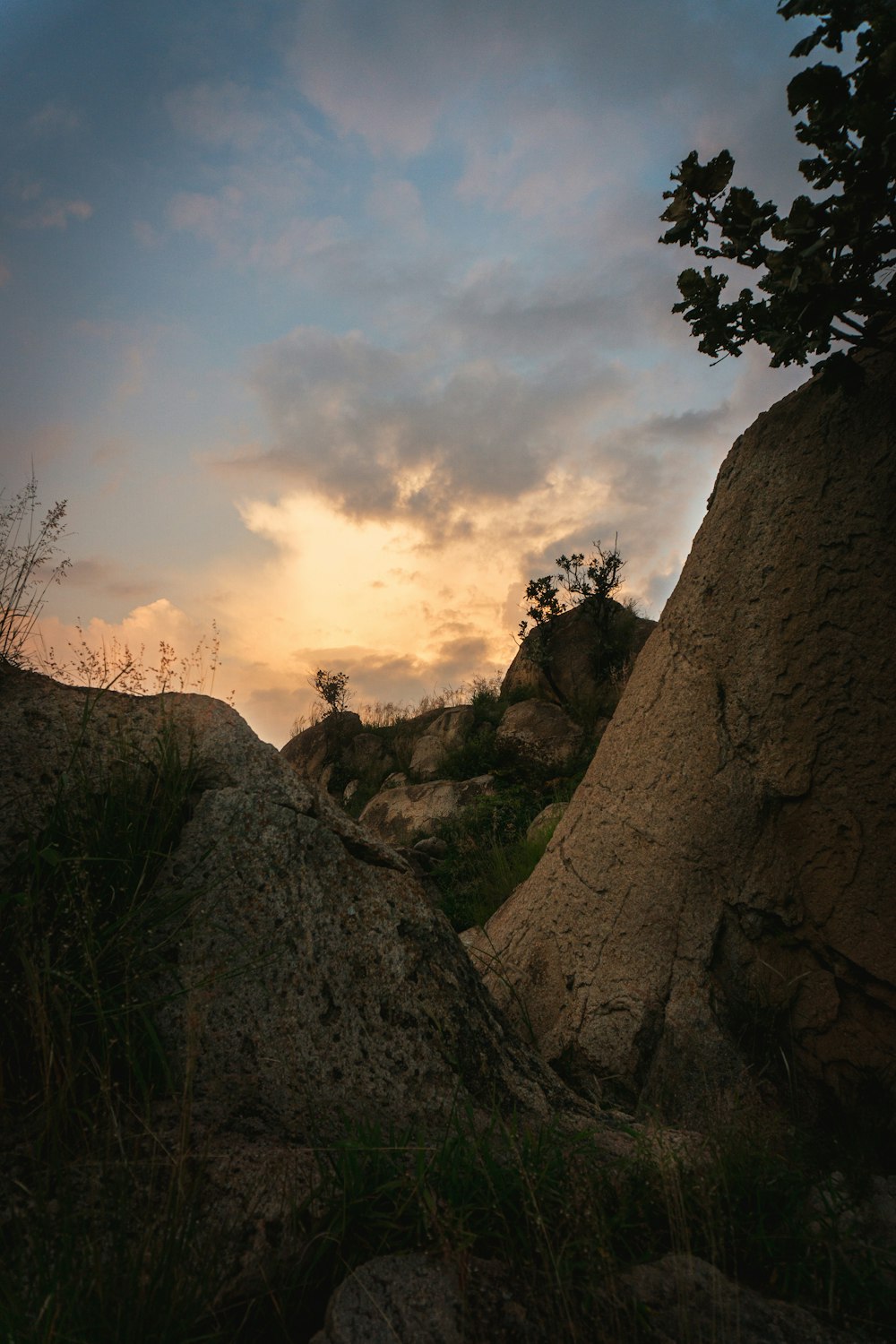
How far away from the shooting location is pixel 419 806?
13.5m

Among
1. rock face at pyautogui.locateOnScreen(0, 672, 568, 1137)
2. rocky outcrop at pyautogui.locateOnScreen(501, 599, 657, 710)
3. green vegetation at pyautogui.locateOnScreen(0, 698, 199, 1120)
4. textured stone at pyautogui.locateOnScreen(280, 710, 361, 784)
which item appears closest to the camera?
green vegetation at pyautogui.locateOnScreen(0, 698, 199, 1120)

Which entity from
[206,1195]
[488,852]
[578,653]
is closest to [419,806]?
[488,852]

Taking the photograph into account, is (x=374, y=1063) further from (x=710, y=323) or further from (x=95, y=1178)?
(x=710, y=323)

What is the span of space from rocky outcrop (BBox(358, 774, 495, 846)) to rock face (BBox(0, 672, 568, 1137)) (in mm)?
9139

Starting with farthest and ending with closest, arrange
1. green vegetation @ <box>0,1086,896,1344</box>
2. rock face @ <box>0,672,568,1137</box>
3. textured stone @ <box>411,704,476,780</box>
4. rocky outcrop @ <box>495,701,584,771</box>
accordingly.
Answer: textured stone @ <box>411,704,476,780</box>, rocky outcrop @ <box>495,701,584,771</box>, rock face @ <box>0,672,568,1137</box>, green vegetation @ <box>0,1086,896,1344</box>

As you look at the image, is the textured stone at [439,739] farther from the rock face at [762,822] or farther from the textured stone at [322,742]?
the rock face at [762,822]

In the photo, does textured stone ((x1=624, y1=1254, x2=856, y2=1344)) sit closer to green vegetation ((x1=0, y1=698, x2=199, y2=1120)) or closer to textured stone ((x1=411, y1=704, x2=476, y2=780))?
green vegetation ((x1=0, y1=698, x2=199, y2=1120))

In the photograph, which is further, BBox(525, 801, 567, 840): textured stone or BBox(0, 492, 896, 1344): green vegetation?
BBox(525, 801, 567, 840): textured stone

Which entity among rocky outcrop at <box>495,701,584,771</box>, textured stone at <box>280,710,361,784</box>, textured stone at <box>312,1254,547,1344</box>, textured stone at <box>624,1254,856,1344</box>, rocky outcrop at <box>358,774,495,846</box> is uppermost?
textured stone at <box>280,710,361,784</box>

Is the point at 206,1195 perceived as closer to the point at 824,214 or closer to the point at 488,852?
the point at 824,214

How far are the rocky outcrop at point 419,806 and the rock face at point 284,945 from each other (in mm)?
9139

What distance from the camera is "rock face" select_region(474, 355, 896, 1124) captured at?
159 inches

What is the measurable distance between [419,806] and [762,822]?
953 centimetres

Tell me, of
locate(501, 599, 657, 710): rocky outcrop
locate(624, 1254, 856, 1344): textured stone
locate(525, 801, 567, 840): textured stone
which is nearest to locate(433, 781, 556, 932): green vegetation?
locate(525, 801, 567, 840): textured stone
